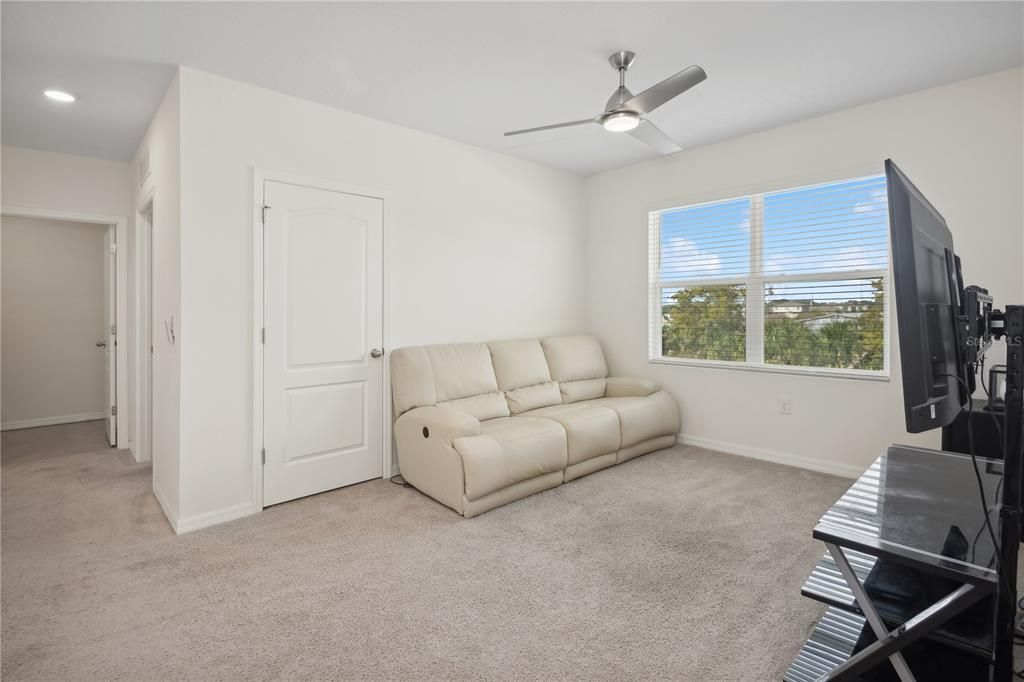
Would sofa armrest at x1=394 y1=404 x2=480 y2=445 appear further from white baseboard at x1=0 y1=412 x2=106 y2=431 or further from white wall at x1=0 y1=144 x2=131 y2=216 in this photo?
white baseboard at x1=0 y1=412 x2=106 y2=431

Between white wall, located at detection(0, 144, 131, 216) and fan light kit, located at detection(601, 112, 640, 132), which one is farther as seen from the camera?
white wall, located at detection(0, 144, 131, 216)

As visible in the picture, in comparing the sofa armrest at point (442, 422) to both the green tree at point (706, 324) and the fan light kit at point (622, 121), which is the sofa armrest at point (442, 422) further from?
the green tree at point (706, 324)

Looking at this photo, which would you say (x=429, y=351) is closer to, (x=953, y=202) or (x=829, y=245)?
(x=829, y=245)

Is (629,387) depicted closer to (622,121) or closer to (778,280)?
(778,280)

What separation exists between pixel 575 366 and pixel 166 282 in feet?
10.3

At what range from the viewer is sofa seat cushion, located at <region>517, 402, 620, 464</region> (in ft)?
11.7

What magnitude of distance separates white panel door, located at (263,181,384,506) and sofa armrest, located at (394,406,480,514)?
0.33 metres

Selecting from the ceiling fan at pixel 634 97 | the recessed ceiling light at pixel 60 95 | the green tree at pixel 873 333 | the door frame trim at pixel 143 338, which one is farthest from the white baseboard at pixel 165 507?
the green tree at pixel 873 333

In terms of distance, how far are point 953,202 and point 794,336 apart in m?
1.26

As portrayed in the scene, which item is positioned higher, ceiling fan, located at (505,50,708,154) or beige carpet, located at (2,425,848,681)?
ceiling fan, located at (505,50,708,154)

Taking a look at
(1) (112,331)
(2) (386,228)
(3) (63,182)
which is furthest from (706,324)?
(3) (63,182)

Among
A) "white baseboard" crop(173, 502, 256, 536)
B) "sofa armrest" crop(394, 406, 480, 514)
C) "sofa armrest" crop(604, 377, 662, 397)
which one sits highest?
"sofa armrest" crop(604, 377, 662, 397)

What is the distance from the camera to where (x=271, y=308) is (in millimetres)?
3195

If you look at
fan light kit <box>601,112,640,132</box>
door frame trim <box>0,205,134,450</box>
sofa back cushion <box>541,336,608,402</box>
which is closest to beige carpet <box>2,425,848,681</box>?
door frame trim <box>0,205,134,450</box>
